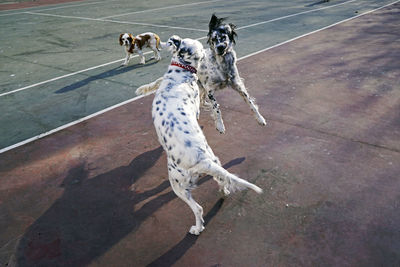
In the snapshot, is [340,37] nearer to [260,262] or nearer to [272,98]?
[272,98]

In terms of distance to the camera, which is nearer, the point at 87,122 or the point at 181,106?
the point at 181,106

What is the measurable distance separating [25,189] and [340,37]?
42.8ft

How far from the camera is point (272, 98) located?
7.77 meters

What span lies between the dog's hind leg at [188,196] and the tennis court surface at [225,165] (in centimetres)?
12

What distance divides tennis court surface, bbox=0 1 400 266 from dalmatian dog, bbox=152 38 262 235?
602mm

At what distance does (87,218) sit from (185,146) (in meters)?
1.85

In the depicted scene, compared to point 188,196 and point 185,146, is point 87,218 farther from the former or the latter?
point 185,146

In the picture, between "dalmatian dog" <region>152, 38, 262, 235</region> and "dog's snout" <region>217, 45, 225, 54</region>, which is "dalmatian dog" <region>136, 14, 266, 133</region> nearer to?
"dog's snout" <region>217, 45, 225, 54</region>

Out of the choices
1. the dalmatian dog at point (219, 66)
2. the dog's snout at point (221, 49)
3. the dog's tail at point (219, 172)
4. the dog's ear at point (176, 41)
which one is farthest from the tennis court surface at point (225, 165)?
the dog's ear at point (176, 41)

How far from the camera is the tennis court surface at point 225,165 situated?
3773mm

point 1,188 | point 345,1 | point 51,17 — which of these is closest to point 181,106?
point 1,188

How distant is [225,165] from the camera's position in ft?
17.4

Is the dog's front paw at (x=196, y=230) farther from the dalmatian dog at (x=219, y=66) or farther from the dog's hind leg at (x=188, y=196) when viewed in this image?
the dalmatian dog at (x=219, y=66)

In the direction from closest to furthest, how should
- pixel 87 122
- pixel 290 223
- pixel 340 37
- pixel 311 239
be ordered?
pixel 311 239
pixel 290 223
pixel 87 122
pixel 340 37
